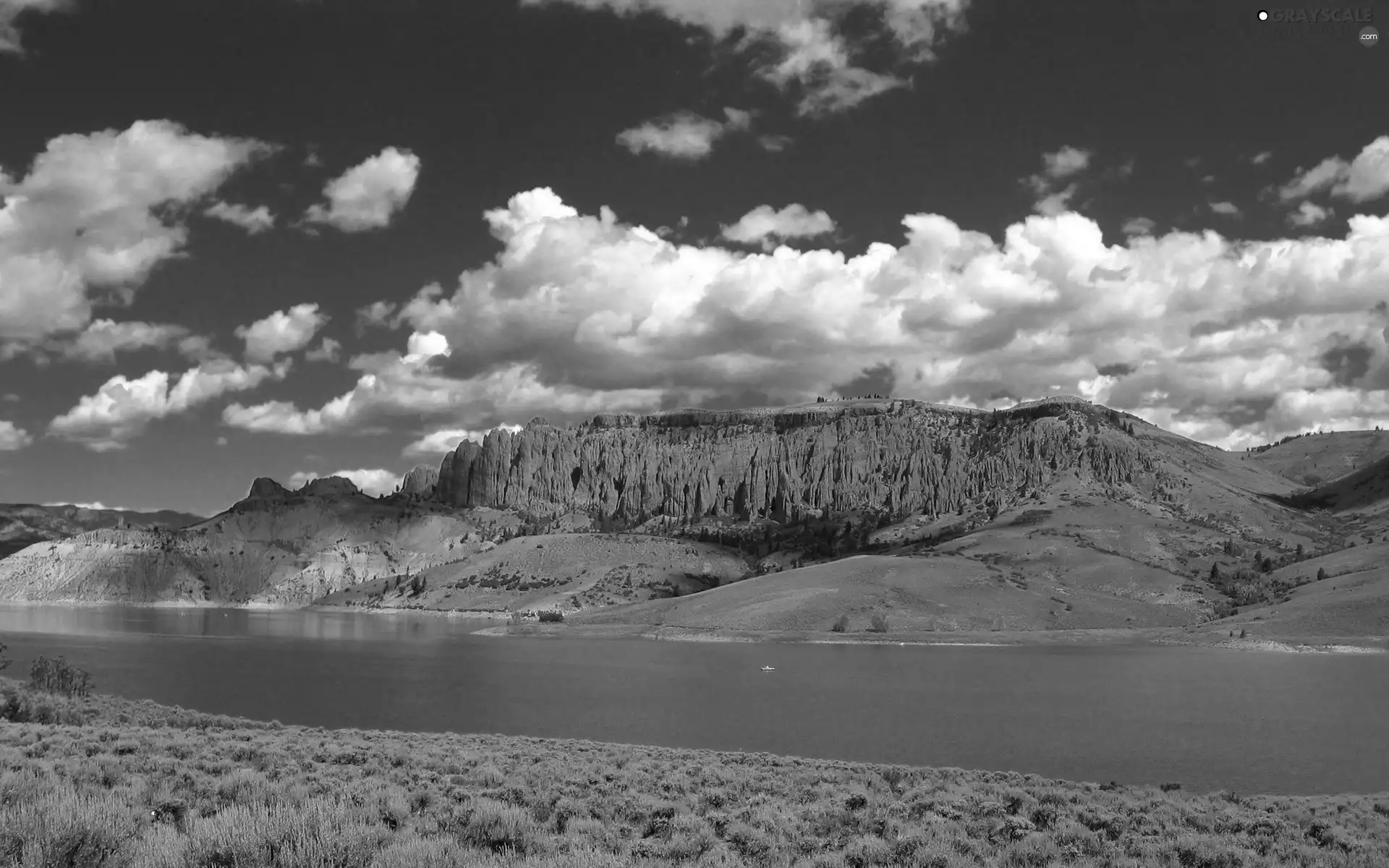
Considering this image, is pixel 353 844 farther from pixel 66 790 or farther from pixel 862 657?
pixel 862 657

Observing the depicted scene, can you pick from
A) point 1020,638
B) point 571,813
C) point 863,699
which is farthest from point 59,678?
point 1020,638

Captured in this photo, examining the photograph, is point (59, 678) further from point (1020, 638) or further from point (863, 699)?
point (1020, 638)

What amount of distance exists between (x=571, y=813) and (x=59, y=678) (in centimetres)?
5487

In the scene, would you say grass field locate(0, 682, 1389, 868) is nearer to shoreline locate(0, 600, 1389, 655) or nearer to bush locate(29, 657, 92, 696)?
bush locate(29, 657, 92, 696)

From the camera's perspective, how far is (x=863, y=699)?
2904 inches

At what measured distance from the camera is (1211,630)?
15175 cm

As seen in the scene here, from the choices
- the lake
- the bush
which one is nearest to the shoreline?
the lake

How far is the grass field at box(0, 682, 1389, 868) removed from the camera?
10914mm

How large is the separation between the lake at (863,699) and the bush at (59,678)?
565 centimetres

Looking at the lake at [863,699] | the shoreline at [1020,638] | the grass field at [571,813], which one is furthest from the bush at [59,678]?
the shoreline at [1020,638]

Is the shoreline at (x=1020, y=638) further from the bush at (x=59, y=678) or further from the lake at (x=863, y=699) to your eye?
the bush at (x=59, y=678)

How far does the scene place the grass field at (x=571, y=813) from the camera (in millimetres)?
10914

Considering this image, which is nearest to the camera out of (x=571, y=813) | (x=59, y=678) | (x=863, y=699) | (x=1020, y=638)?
(x=571, y=813)

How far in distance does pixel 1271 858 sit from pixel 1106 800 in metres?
8.41
